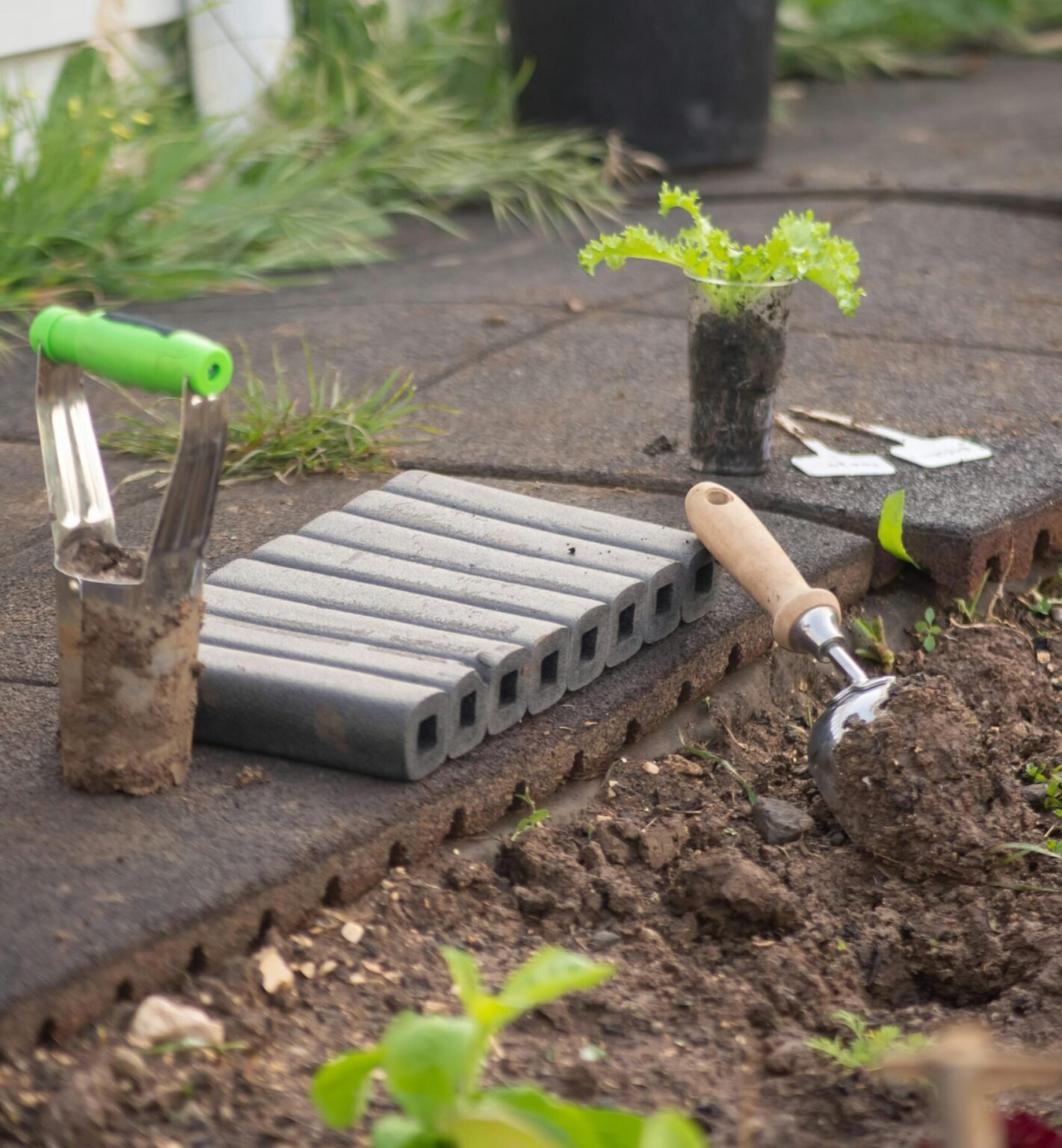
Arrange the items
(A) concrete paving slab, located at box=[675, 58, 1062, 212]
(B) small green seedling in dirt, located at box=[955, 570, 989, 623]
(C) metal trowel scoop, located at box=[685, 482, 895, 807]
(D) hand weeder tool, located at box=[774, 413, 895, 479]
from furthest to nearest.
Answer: (A) concrete paving slab, located at box=[675, 58, 1062, 212] → (D) hand weeder tool, located at box=[774, 413, 895, 479] → (B) small green seedling in dirt, located at box=[955, 570, 989, 623] → (C) metal trowel scoop, located at box=[685, 482, 895, 807]

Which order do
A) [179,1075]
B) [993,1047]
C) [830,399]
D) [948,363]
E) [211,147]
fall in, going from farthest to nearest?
1. [211,147]
2. [948,363]
3. [830,399]
4. [993,1047]
5. [179,1075]

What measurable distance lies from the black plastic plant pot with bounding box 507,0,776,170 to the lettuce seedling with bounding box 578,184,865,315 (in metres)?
2.78

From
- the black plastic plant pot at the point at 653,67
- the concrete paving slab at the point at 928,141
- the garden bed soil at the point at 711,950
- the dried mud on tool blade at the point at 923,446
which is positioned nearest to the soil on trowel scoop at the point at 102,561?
the garden bed soil at the point at 711,950

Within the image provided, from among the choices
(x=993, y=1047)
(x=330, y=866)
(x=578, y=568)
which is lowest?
(x=993, y=1047)

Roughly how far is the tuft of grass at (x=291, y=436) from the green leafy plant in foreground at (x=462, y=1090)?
1.66 metres

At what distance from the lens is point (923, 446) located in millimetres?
2783

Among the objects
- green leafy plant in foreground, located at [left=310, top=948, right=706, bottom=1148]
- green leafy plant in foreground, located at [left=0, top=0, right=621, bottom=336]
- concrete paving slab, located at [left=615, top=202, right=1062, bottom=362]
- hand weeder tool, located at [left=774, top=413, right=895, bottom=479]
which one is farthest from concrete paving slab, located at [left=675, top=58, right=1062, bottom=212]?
green leafy plant in foreground, located at [left=310, top=948, right=706, bottom=1148]

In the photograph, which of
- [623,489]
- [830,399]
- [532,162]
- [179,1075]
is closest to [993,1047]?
[179,1075]

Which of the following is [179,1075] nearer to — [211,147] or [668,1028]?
[668,1028]

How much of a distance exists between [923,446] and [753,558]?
86 centimetres

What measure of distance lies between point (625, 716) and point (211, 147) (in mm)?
3003

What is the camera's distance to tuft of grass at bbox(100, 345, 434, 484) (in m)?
2.76

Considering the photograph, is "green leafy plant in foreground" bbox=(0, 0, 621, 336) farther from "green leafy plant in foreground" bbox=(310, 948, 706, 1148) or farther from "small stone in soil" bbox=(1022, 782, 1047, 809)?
"green leafy plant in foreground" bbox=(310, 948, 706, 1148)

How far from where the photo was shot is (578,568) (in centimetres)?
212
